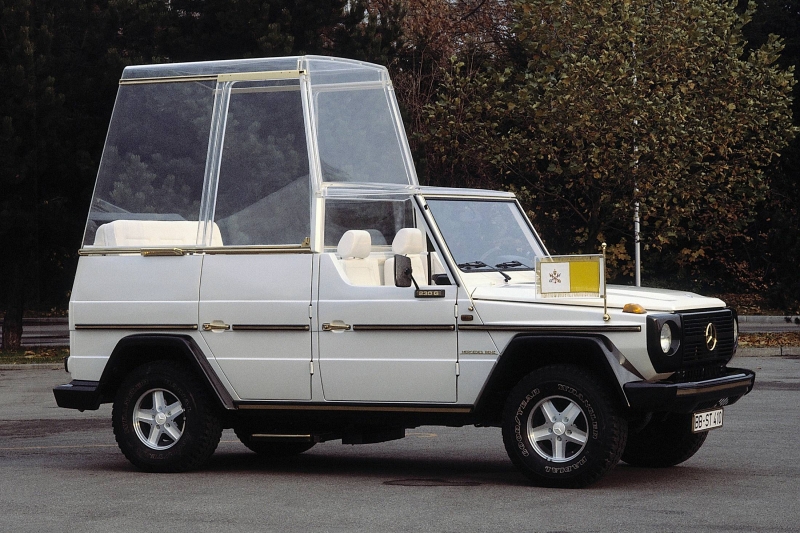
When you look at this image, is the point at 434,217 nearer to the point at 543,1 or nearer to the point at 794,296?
the point at 543,1

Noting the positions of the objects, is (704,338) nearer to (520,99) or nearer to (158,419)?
(158,419)

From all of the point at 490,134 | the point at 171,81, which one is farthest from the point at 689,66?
the point at 171,81

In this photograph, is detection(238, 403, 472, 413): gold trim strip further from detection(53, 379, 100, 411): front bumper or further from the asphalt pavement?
detection(53, 379, 100, 411): front bumper

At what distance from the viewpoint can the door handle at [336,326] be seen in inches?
370

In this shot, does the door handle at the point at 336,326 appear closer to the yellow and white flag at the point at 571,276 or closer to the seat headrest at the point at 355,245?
the seat headrest at the point at 355,245

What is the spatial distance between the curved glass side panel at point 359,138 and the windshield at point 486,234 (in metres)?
0.78

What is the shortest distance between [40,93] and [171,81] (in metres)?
16.5

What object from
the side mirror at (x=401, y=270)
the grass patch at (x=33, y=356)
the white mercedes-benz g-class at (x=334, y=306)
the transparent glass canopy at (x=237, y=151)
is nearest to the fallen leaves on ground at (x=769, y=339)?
the grass patch at (x=33, y=356)

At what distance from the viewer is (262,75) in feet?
33.2

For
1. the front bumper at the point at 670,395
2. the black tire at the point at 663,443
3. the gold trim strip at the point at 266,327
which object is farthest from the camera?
the black tire at the point at 663,443

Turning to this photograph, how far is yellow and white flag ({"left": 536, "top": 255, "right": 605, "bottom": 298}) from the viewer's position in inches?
343

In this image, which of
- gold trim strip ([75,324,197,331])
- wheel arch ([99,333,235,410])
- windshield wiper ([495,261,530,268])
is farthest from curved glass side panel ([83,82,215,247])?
windshield wiper ([495,261,530,268])

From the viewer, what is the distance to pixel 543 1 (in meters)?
27.2

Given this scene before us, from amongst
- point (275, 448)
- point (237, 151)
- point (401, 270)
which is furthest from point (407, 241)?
point (275, 448)
